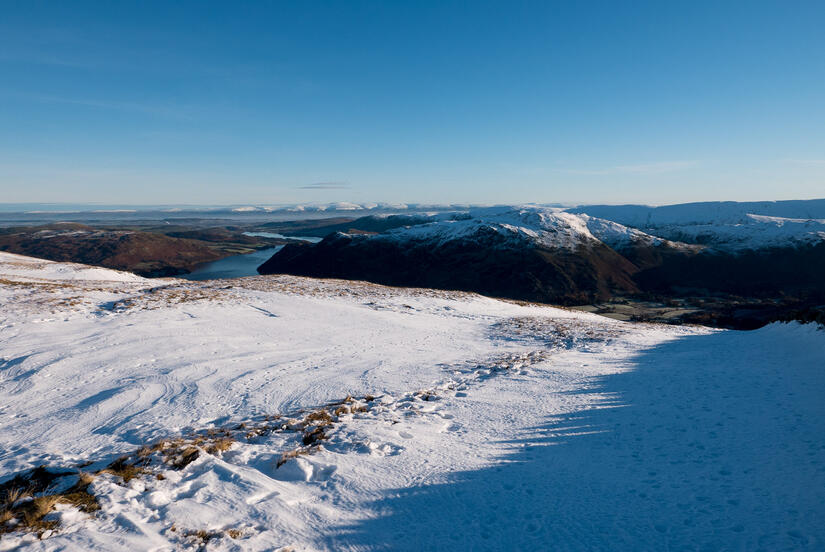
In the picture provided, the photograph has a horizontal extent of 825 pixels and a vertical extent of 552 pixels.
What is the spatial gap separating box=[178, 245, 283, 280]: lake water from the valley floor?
99.7 meters

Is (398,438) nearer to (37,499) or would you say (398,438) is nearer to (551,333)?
(37,499)

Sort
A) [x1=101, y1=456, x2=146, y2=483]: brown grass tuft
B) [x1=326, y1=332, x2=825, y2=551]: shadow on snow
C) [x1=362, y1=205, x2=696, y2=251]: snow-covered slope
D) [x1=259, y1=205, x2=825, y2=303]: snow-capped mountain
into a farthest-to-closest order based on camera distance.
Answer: [x1=362, y1=205, x2=696, y2=251]: snow-covered slope → [x1=259, y1=205, x2=825, y2=303]: snow-capped mountain → [x1=101, y1=456, x2=146, y2=483]: brown grass tuft → [x1=326, y1=332, x2=825, y2=551]: shadow on snow

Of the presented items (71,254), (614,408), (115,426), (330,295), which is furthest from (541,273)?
(71,254)

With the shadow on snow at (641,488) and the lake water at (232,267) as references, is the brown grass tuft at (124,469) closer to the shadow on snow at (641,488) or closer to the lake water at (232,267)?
the shadow on snow at (641,488)

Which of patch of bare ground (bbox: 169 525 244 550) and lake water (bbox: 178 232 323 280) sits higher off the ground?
patch of bare ground (bbox: 169 525 244 550)

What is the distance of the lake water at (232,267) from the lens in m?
111

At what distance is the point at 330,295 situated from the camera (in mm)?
29047

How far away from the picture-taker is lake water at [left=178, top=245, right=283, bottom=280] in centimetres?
11066

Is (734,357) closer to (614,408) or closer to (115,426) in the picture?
(614,408)

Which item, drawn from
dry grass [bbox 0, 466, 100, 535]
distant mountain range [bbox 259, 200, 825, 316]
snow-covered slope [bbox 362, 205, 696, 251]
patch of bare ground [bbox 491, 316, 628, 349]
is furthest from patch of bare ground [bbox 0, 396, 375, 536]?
snow-covered slope [bbox 362, 205, 696, 251]

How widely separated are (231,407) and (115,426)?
251 centimetres

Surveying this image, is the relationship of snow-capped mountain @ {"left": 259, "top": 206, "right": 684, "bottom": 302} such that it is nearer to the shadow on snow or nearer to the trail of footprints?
the shadow on snow

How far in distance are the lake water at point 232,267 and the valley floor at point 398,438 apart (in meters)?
99.7

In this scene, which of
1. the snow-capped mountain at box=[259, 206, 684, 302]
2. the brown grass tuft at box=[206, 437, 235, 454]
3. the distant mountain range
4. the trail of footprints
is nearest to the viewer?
the trail of footprints
